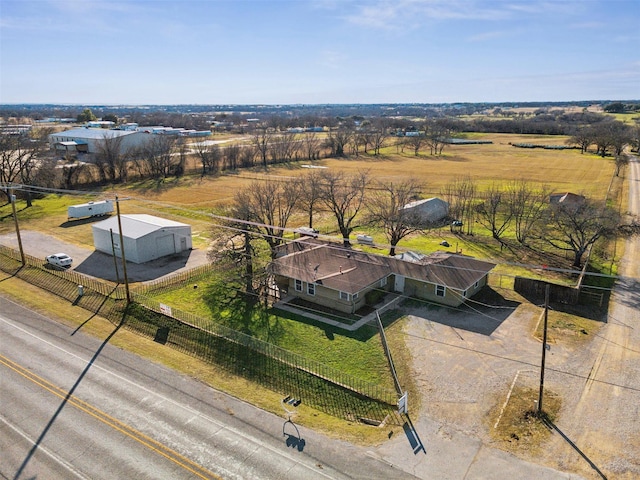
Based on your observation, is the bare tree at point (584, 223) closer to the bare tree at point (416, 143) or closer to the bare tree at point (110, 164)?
the bare tree at point (110, 164)

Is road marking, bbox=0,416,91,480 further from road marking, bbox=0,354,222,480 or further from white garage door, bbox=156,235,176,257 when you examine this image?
white garage door, bbox=156,235,176,257

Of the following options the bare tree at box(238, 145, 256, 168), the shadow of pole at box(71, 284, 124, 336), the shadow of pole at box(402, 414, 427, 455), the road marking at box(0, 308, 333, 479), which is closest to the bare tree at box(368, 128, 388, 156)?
the bare tree at box(238, 145, 256, 168)

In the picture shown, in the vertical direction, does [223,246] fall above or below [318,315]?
above

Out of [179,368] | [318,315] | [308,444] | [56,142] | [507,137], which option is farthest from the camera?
[507,137]

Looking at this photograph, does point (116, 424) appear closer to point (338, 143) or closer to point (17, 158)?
point (17, 158)

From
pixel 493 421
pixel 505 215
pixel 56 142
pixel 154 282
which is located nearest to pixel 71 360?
pixel 154 282

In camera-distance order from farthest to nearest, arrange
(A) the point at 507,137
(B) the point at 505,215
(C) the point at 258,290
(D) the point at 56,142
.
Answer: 1. (A) the point at 507,137
2. (D) the point at 56,142
3. (B) the point at 505,215
4. (C) the point at 258,290

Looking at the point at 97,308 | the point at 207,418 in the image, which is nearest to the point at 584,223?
the point at 207,418

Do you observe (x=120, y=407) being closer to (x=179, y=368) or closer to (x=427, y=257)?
(x=179, y=368)
